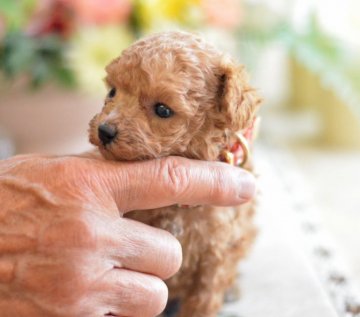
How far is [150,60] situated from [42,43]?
33.0 inches

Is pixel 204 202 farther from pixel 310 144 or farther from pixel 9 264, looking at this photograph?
pixel 310 144

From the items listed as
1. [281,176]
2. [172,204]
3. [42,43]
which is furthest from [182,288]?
[42,43]

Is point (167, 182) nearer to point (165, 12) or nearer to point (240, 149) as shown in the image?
point (240, 149)

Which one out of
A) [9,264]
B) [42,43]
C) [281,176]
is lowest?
[281,176]

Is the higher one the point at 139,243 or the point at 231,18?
the point at 231,18

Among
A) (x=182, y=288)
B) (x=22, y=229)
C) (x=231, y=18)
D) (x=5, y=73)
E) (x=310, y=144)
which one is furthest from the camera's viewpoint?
(x=310, y=144)

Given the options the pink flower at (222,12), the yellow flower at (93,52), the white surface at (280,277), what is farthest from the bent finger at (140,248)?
the pink flower at (222,12)

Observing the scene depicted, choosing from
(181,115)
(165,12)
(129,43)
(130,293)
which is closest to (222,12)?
(165,12)

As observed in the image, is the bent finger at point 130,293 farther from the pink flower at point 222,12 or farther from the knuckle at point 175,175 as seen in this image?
the pink flower at point 222,12

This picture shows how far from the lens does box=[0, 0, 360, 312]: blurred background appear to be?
1.33 metres

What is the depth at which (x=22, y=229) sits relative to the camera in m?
0.61

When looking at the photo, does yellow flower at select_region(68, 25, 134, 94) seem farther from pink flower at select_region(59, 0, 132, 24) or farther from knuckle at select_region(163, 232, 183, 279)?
knuckle at select_region(163, 232, 183, 279)

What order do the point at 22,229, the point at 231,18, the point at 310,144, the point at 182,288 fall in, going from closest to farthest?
the point at 22,229, the point at 182,288, the point at 231,18, the point at 310,144

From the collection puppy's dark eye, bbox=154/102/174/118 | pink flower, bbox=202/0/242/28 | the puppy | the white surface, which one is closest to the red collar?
the puppy
